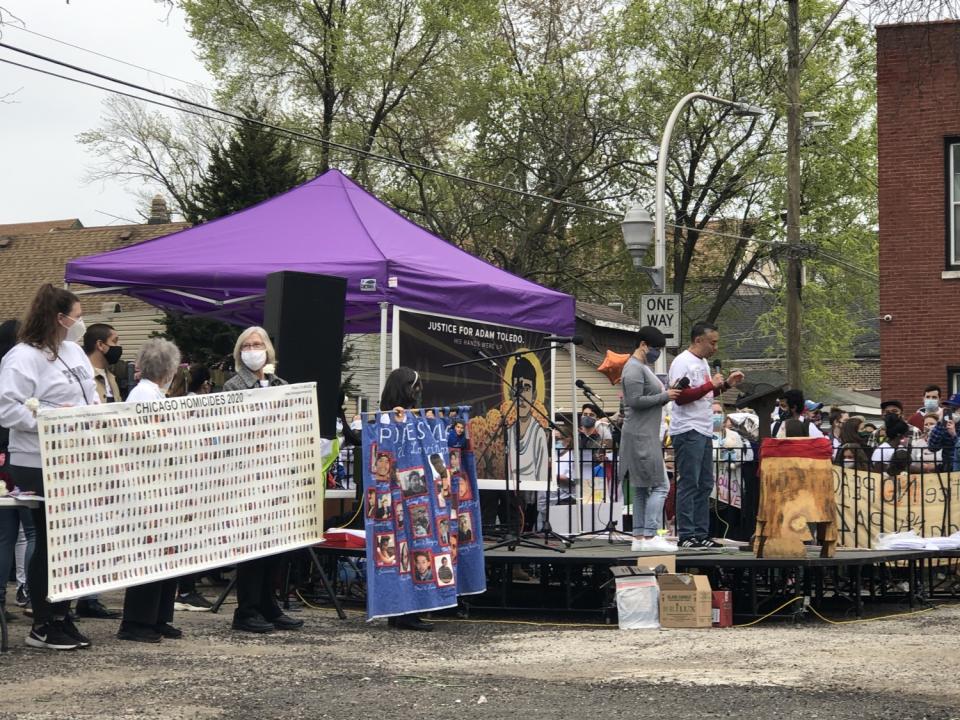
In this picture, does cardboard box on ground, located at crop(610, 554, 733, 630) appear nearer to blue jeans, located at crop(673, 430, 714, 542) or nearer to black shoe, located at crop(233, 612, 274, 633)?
blue jeans, located at crop(673, 430, 714, 542)

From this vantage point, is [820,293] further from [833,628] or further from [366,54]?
[833,628]

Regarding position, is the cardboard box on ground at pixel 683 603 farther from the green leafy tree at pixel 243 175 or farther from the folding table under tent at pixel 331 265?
the green leafy tree at pixel 243 175

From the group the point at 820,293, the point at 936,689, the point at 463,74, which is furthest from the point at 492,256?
the point at 936,689

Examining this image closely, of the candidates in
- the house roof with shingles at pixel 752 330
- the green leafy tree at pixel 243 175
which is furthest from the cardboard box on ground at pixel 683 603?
the house roof with shingles at pixel 752 330

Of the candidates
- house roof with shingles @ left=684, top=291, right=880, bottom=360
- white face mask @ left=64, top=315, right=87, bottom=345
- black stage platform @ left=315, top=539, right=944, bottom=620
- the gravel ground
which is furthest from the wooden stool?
house roof with shingles @ left=684, top=291, right=880, bottom=360

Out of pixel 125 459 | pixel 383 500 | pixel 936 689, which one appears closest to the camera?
pixel 936 689

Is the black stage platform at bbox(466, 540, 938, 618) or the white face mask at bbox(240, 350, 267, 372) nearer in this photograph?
the white face mask at bbox(240, 350, 267, 372)

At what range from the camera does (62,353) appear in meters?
8.87

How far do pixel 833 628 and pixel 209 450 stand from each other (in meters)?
4.71

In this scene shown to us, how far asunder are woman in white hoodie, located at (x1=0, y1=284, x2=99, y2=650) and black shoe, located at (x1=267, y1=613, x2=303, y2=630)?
5.06 feet

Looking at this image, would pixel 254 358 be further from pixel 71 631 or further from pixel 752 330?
pixel 752 330

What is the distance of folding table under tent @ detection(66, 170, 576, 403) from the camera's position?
13.0m

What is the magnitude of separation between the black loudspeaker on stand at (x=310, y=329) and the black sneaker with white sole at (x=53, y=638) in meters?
2.52

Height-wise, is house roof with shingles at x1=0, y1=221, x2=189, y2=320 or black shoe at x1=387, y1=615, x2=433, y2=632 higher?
house roof with shingles at x1=0, y1=221, x2=189, y2=320
